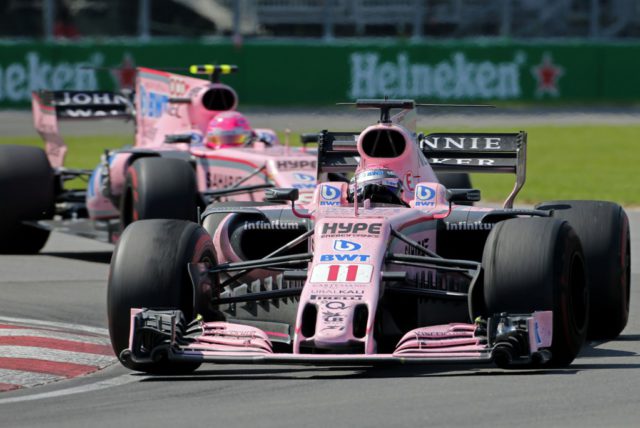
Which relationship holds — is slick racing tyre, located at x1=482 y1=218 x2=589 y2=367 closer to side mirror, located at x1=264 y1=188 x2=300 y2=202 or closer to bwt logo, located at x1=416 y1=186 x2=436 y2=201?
bwt logo, located at x1=416 y1=186 x2=436 y2=201

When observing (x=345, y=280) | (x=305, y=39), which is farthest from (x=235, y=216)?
(x=305, y=39)

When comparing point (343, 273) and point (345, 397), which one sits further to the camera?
point (343, 273)

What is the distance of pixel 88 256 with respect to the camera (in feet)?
54.6

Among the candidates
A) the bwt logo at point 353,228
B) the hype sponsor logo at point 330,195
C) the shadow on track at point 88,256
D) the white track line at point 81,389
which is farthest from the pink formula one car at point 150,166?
the white track line at point 81,389

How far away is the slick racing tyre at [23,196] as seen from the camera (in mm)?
16625

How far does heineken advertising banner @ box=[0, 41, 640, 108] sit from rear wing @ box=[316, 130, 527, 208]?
28.5 metres

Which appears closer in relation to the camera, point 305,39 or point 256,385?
point 256,385

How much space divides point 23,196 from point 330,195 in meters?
7.22

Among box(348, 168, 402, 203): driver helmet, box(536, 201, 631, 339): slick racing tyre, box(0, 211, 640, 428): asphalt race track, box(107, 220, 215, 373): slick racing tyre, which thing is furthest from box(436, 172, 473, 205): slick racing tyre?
box(107, 220, 215, 373): slick racing tyre

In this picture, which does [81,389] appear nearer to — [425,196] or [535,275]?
[535,275]

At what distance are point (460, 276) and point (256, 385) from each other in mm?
1886

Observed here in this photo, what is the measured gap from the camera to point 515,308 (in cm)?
867

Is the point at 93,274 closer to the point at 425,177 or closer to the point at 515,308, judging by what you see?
the point at 425,177

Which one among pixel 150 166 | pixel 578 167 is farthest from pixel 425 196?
pixel 578 167
